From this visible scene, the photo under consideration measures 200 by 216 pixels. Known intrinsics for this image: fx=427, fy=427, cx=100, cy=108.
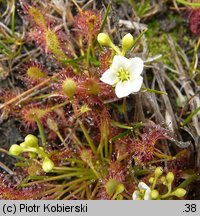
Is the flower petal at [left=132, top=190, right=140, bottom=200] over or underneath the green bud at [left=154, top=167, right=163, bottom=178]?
underneath

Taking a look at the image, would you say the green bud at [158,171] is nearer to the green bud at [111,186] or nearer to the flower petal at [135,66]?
the green bud at [111,186]

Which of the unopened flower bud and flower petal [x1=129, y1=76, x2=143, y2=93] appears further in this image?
the unopened flower bud

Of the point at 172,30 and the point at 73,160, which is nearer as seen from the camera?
the point at 73,160

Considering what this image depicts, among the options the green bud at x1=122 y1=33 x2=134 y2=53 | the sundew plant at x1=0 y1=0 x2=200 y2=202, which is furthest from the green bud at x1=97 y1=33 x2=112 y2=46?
the green bud at x1=122 y1=33 x2=134 y2=53

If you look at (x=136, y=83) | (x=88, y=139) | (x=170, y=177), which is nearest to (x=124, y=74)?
(x=136, y=83)

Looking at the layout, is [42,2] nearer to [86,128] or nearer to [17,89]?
[17,89]

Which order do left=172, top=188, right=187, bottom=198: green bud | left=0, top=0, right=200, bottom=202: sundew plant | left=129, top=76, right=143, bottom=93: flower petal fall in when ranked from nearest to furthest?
left=129, top=76, right=143, bottom=93: flower petal, left=172, top=188, right=187, bottom=198: green bud, left=0, top=0, right=200, bottom=202: sundew plant

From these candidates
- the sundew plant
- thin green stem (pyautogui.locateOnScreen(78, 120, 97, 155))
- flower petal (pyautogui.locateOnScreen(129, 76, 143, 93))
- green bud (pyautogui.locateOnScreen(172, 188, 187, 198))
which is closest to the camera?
flower petal (pyautogui.locateOnScreen(129, 76, 143, 93))

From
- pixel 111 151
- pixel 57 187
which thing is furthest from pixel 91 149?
pixel 57 187

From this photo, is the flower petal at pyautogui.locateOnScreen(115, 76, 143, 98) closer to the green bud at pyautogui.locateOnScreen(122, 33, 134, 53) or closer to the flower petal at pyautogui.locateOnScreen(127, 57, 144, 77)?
the flower petal at pyautogui.locateOnScreen(127, 57, 144, 77)
